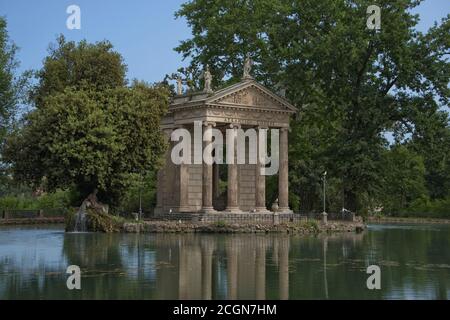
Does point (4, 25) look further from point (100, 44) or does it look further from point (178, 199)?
point (178, 199)

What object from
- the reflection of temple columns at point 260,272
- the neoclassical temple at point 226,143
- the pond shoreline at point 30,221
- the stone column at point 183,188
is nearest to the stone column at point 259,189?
the neoclassical temple at point 226,143

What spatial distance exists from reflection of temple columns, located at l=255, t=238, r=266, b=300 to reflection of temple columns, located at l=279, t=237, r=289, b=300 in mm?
515

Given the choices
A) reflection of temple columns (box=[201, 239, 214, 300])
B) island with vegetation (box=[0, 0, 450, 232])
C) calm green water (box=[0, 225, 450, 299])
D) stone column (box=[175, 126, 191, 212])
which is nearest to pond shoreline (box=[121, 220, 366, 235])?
island with vegetation (box=[0, 0, 450, 232])

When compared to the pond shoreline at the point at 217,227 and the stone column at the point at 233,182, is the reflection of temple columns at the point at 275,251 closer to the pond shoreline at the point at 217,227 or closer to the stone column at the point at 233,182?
the pond shoreline at the point at 217,227

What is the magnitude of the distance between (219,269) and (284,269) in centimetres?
230

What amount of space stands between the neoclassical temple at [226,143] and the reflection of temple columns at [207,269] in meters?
17.6

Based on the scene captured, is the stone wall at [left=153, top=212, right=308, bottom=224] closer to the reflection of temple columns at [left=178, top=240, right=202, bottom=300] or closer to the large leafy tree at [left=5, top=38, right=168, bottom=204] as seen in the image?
the large leafy tree at [left=5, top=38, right=168, bottom=204]

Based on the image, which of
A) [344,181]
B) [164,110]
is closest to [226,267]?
[164,110]

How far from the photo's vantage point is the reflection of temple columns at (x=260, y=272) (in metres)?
20.6

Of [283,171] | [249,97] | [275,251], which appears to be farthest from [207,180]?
[275,251]

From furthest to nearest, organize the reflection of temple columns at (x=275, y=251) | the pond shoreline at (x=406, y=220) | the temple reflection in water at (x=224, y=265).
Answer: the pond shoreline at (x=406, y=220) < the reflection of temple columns at (x=275, y=251) < the temple reflection in water at (x=224, y=265)

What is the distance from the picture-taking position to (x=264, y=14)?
67500 millimetres

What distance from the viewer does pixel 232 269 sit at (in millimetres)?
26500

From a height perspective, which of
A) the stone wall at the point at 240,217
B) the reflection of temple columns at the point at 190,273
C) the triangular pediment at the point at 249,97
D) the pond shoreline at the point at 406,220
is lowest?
the reflection of temple columns at the point at 190,273
